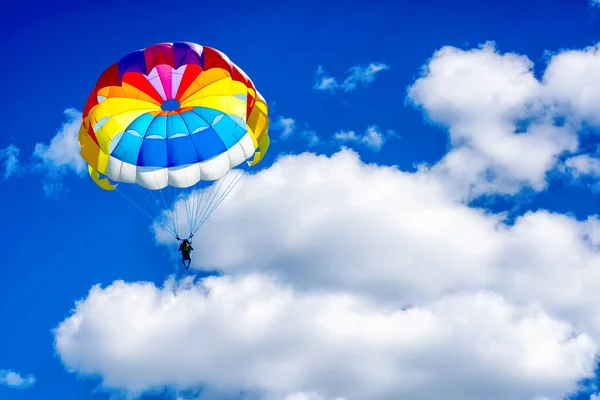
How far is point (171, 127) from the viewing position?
129ft

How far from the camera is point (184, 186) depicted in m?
39.7

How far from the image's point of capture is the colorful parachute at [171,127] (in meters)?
38.8

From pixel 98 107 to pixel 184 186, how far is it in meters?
4.84

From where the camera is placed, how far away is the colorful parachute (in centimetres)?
3878

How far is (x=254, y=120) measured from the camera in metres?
39.3

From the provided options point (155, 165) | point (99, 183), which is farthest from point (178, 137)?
point (99, 183)

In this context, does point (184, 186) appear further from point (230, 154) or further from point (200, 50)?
point (200, 50)

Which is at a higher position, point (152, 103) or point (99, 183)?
point (152, 103)

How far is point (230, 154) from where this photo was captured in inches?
1565

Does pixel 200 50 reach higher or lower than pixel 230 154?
higher

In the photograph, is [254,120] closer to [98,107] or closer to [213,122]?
[213,122]

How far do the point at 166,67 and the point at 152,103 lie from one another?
168 cm

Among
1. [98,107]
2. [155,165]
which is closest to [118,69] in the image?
[98,107]

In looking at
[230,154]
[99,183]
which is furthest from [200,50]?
[99,183]
